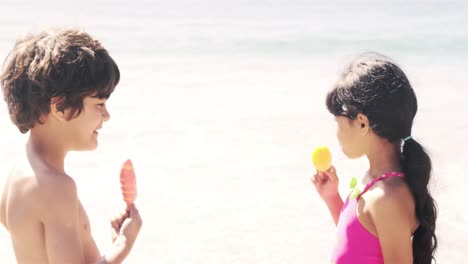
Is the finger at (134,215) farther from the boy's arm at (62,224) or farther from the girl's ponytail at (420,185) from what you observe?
the girl's ponytail at (420,185)

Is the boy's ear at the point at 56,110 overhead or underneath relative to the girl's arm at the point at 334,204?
overhead

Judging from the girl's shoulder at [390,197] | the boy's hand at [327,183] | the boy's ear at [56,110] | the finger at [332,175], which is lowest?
the boy's hand at [327,183]

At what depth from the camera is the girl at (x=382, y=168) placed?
7.22 ft

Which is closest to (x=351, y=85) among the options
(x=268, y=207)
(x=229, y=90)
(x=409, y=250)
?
(x=409, y=250)

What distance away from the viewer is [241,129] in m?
6.13

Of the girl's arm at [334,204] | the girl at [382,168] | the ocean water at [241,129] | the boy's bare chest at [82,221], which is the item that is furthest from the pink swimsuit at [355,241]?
the boy's bare chest at [82,221]

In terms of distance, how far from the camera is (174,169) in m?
5.16

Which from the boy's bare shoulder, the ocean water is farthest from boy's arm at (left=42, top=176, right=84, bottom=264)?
the ocean water

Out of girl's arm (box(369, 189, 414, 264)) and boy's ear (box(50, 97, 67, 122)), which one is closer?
boy's ear (box(50, 97, 67, 122))

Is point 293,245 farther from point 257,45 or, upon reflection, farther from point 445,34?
point 445,34

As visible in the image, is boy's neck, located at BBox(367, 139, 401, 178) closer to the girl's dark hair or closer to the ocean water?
the girl's dark hair

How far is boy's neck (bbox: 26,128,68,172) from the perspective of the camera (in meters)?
2.12

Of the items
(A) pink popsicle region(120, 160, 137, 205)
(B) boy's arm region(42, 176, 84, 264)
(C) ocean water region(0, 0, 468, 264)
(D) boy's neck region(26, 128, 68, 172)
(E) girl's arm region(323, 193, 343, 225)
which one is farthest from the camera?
(C) ocean water region(0, 0, 468, 264)

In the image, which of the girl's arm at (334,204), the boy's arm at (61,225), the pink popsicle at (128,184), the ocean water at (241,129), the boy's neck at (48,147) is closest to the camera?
the boy's arm at (61,225)
